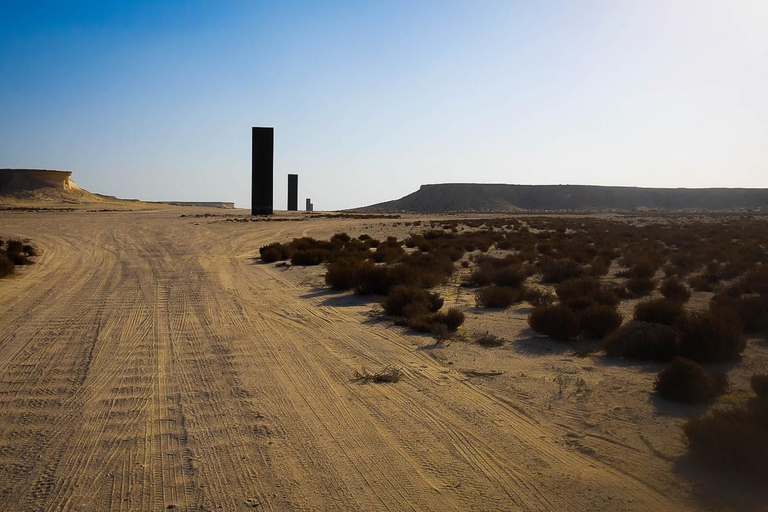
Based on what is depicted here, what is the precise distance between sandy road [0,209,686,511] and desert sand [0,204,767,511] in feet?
0.08

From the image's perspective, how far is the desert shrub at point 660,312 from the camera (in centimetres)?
1191

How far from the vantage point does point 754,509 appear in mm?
4988

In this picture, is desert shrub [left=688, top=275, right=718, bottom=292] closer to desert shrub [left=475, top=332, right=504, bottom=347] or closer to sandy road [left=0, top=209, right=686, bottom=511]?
desert shrub [left=475, top=332, right=504, bottom=347]

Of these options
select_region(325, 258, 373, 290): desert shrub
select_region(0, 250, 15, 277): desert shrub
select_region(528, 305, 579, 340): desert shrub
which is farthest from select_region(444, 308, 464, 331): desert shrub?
select_region(0, 250, 15, 277): desert shrub

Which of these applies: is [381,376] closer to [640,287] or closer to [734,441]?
[734,441]

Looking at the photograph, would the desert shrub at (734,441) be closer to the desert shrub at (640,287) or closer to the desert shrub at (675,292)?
the desert shrub at (675,292)

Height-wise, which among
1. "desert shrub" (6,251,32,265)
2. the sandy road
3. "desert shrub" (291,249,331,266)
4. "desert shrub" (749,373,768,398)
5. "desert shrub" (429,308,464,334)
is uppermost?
"desert shrub" (291,249,331,266)

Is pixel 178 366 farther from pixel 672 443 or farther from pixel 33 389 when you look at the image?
pixel 672 443

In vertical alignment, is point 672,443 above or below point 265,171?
below

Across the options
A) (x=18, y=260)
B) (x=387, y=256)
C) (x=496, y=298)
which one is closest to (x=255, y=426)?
(x=496, y=298)

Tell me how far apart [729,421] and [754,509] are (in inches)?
43.1

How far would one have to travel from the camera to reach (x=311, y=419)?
7160 mm

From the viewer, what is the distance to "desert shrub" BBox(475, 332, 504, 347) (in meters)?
11.1

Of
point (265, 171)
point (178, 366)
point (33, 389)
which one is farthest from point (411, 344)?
point (265, 171)
